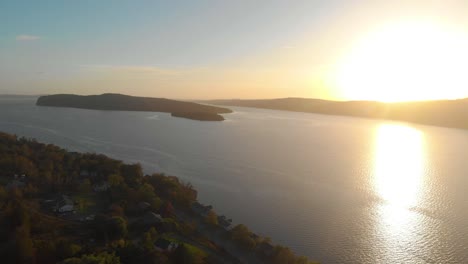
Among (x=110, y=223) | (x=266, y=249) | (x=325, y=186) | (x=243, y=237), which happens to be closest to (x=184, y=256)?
(x=243, y=237)

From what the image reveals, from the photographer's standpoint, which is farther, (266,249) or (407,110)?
(407,110)

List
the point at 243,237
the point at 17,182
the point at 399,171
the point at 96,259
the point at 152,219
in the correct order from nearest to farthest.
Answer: the point at 96,259, the point at 243,237, the point at 152,219, the point at 17,182, the point at 399,171

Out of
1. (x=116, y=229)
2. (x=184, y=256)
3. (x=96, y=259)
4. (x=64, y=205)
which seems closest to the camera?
(x=96, y=259)

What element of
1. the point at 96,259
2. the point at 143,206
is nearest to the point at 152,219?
the point at 143,206

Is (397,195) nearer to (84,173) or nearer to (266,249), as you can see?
(266,249)

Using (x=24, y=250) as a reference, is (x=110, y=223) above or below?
above

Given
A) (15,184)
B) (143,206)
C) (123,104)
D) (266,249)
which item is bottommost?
(266,249)
